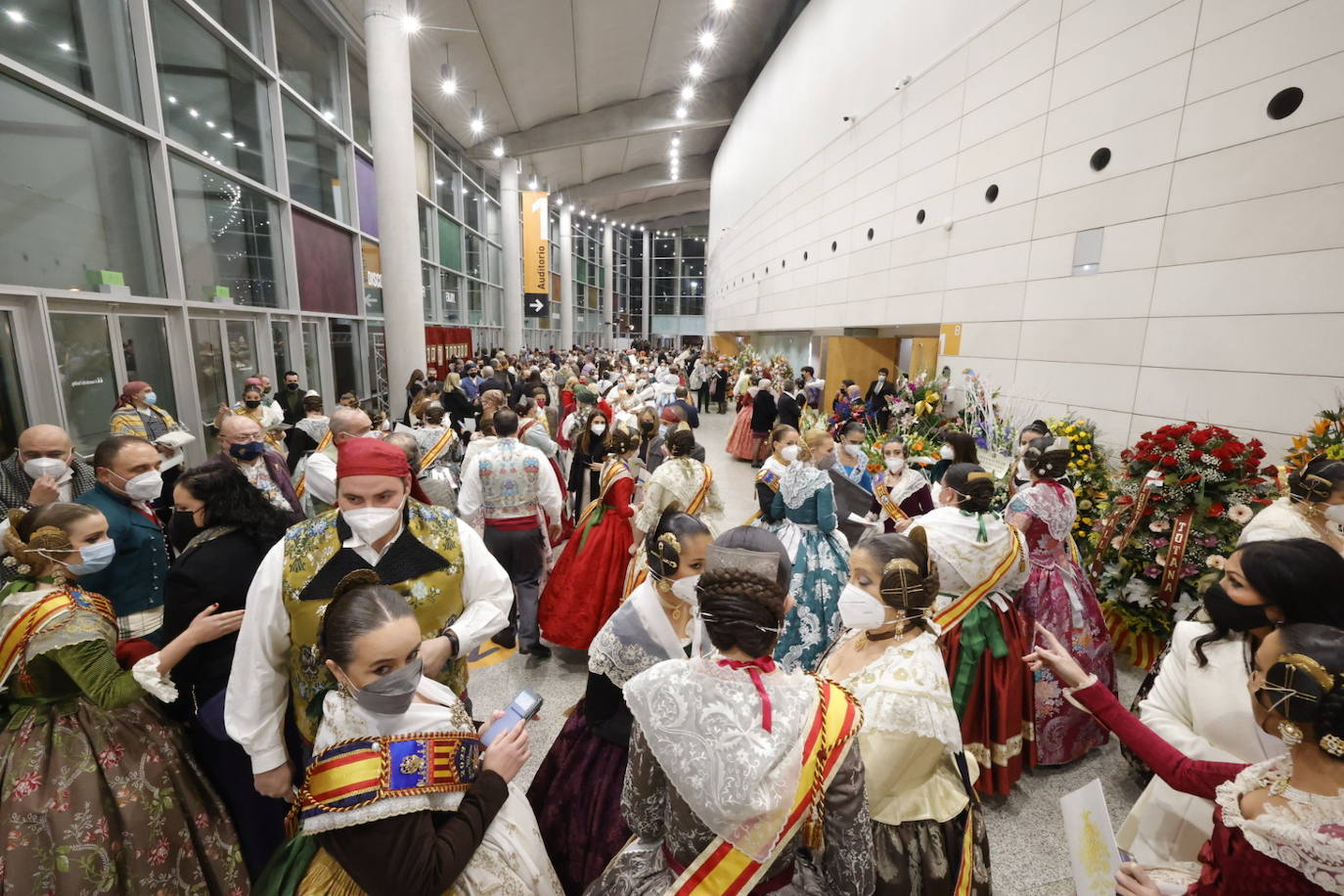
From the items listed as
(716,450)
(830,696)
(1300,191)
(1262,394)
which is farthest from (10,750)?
(716,450)

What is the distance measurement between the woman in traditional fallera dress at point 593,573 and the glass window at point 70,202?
4.56 metres

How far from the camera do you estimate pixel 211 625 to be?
1661 mm

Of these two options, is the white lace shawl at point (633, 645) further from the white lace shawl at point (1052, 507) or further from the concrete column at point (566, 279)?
the concrete column at point (566, 279)

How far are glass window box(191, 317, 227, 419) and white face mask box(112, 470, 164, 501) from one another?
4.65 metres

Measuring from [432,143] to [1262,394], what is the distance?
15.7 meters

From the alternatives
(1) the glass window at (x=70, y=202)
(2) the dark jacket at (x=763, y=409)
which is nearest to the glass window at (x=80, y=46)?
(1) the glass window at (x=70, y=202)

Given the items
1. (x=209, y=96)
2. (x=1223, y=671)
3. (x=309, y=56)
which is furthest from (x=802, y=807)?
(x=309, y=56)

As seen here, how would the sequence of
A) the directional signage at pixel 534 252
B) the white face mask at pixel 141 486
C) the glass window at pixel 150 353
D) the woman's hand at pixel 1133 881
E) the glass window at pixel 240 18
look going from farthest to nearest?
the directional signage at pixel 534 252 → the glass window at pixel 240 18 → the glass window at pixel 150 353 → the white face mask at pixel 141 486 → the woman's hand at pixel 1133 881

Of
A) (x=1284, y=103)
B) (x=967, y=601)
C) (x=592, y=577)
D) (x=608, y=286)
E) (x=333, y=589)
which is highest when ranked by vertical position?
(x=608, y=286)

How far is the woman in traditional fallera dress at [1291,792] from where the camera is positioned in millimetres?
928

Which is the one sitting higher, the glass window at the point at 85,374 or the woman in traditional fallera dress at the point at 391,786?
the glass window at the point at 85,374

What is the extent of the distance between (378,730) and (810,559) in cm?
263

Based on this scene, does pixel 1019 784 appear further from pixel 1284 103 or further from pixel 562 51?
pixel 562 51

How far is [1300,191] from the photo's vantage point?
3.71 metres
